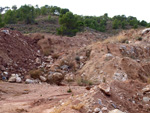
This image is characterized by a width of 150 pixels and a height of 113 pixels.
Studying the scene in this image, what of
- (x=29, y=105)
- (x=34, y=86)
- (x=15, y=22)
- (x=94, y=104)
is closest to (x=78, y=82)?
(x=34, y=86)

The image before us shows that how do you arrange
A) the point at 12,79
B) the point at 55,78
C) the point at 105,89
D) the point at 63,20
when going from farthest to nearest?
the point at 63,20 < the point at 55,78 < the point at 12,79 < the point at 105,89

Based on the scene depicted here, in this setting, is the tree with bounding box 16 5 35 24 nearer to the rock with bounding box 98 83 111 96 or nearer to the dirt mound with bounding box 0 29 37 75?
the dirt mound with bounding box 0 29 37 75

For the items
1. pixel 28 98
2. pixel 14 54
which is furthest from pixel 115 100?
pixel 14 54

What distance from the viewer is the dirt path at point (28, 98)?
518 centimetres

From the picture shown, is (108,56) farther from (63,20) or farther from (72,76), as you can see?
(63,20)

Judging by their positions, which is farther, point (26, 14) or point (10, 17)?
point (26, 14)

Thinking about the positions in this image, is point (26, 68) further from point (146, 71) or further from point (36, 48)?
point (146, 71)

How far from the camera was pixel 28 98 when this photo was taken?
675 centimetres

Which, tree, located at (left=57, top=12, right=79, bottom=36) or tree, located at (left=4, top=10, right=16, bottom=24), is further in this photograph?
tree, located at (left=4, top=10, right=16, bottom=24)

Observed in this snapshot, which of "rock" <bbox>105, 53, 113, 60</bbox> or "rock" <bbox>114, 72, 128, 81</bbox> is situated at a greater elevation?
"rock" <bbox>105, 53, 113, 60</bbox>

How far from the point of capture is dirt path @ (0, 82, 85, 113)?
5.18 m

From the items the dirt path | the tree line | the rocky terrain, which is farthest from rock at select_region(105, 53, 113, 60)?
the tree line

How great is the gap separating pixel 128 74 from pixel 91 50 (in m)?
3.51

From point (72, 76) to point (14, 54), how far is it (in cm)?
366
